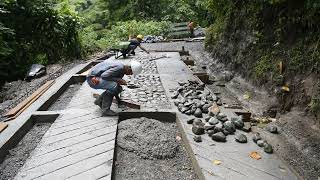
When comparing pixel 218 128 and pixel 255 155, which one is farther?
pixel 218 128

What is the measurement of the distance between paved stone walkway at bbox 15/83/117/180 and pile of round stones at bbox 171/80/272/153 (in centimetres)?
128

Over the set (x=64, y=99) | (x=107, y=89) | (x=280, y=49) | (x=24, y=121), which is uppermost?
(x=280, y=49)

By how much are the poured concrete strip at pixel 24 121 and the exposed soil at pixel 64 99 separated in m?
0.09

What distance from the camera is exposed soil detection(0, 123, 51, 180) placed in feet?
13.6

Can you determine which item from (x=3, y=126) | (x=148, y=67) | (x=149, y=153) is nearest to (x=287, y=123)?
(x=149, y=153)

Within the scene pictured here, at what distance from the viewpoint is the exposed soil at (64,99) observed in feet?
21.6

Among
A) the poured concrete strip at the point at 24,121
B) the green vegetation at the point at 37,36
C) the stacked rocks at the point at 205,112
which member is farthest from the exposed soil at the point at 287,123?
the green vegetation at the point at 37,36

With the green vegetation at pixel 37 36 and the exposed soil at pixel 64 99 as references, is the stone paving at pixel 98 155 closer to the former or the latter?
the exposed soil at pixel 64 99

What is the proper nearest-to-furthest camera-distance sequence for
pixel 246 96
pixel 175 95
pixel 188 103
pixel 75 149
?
pixel 75 149, pixel 188 103, pixel 175 95, pixel 246 96

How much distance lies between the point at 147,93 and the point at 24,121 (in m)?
2.64

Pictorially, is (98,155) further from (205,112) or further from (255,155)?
(205,112)

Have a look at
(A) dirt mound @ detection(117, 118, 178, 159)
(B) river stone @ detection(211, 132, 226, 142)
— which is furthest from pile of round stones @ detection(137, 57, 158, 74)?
(B) river stone @ detection(211, 132, 226, 142)

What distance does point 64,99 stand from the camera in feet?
23.6

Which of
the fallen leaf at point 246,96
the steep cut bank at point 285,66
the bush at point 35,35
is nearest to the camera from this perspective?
the steep cut bank at point 285,66
